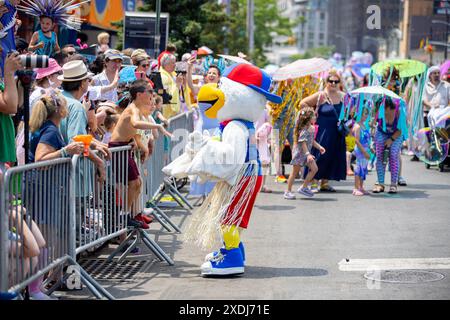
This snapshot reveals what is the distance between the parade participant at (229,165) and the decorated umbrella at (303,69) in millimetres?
6215

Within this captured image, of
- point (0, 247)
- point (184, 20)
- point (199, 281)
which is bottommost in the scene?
point (199, 281)

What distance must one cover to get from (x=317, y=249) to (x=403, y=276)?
5.37 ft

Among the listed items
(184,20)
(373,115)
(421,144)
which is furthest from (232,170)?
(184,20)

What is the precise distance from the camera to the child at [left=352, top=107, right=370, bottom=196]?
14828 millimetres

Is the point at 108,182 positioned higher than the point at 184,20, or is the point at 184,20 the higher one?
the point at 184,20

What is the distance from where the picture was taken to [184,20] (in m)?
29.8

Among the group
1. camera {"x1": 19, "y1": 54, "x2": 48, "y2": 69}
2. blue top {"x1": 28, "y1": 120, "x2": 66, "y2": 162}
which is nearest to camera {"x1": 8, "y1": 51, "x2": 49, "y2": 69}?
camera {"x1": 19, "y1": 54, "x2": 48, "y2": 69}

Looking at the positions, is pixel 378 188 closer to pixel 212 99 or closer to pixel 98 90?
pixel 98 90

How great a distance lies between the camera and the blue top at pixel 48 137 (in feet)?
25.9

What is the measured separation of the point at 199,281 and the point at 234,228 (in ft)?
2.08

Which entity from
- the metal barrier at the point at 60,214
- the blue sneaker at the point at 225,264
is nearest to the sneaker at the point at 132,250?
the metal barrier at the point at 60,214

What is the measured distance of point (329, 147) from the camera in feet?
50.3

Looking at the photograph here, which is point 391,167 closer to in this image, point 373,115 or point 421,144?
point 373,115
